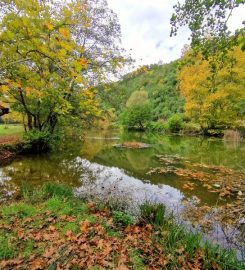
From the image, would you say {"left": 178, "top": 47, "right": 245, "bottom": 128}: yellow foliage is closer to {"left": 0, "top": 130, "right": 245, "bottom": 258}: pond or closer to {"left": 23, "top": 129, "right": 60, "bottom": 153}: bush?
{"left": 0, "top": 130, "right": 245, "bottom": 258}: pond

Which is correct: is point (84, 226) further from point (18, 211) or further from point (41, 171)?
point (41, 171)

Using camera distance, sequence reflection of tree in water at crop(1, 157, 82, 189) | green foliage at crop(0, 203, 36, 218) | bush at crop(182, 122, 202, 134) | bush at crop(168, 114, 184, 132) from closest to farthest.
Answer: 1. green foliage at crop(0, 203, 36, 218)
2. reflection of tree in water at crop(1, 157, 82, 189)
3. bush at crop(182, 122, 202, 134)
4. bush at crop(168, 114, 184, 132)

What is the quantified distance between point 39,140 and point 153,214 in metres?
10.3

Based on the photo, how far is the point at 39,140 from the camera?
12969mm

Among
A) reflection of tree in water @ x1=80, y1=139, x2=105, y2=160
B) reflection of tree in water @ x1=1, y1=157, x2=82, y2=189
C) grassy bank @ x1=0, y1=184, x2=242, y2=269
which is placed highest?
grassy bank @ x1=0, y1=184, x2=242, y2=269

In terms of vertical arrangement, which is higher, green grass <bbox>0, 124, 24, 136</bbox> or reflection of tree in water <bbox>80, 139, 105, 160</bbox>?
green grass <bbox>0, 124, 24, 136</bbox>

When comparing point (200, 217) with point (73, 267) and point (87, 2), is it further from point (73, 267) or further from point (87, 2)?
point (87, 2)

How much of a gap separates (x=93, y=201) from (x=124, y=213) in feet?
3.17

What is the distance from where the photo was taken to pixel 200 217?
16.3ft

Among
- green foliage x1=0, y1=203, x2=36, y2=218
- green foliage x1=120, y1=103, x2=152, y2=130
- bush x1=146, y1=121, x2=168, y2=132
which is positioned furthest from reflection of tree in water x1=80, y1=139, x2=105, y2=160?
green foliage x1=120, y1=103, x2=152, y2=130

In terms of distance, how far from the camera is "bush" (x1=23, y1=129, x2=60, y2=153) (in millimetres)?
12298

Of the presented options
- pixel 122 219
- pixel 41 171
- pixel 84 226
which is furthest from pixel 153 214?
pixel 41 171

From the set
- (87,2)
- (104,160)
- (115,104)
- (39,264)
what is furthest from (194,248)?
(87,2)

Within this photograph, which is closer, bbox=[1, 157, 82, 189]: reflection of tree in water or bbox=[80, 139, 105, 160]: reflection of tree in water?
bbox=[1, 157, 82, 189]: reflection of tree in water
